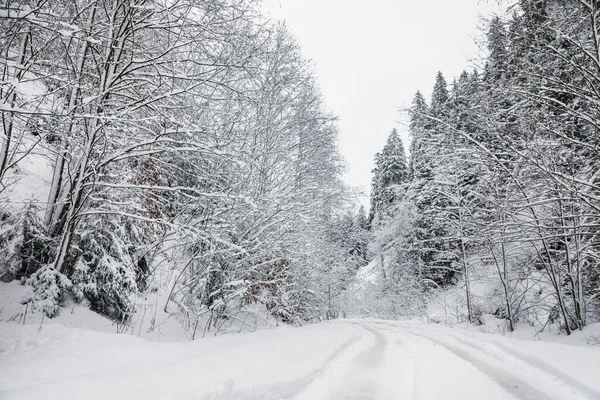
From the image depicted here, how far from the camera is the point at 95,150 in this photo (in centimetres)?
592

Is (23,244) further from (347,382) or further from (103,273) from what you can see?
(347,382)

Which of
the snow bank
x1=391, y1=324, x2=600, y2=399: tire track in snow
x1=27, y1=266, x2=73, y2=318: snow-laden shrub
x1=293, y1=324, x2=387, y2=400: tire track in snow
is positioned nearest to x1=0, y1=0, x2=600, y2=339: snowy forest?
x1=27, y1=266, x2=73, y2=318: snow-laden shrub

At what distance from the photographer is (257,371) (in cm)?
360

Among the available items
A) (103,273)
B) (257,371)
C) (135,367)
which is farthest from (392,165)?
(135,367)

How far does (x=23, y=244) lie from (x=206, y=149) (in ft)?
11.8

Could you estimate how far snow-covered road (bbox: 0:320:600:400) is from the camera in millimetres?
2699

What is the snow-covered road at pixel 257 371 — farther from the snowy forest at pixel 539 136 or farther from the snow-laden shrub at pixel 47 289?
the snowy forest at pixel 539 136

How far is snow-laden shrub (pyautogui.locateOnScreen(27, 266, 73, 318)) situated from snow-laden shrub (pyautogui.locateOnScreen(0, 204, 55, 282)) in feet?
1.31

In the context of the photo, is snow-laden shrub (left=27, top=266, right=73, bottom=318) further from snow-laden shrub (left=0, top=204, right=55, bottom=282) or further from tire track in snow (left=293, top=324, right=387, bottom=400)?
tire track in snow (left=293, top=324, right=387, bottom=400)

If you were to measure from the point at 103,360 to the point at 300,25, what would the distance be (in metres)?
11.7

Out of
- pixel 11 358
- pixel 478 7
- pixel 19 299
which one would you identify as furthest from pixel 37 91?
pixel 478 7

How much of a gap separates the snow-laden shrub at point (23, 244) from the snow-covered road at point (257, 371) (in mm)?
1762

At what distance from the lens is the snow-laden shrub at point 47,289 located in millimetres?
5242

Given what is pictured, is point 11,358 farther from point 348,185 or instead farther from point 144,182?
point 348,185
